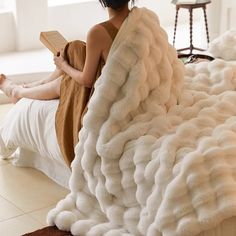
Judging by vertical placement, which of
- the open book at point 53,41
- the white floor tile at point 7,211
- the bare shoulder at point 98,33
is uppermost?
the bare shoulder at point 98,33

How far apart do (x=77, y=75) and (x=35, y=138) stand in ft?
1.91

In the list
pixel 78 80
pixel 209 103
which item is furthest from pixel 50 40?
pixel 209 103

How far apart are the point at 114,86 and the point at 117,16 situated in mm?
380

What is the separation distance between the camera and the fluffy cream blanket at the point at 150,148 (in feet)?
7.40

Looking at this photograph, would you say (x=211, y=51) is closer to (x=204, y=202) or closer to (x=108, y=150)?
(x=108, y=150)

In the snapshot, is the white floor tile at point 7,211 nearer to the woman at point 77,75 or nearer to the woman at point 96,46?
the woman at point 77,75

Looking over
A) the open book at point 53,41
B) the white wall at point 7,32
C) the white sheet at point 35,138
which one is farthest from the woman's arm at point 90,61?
the white wall at point 7,32

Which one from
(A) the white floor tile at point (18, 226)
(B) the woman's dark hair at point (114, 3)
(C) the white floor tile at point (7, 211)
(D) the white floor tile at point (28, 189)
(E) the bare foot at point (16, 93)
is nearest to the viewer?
(B) the woman's dark hair at point (114, 3)

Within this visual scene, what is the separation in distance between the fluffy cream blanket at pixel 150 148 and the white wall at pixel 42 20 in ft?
10.6

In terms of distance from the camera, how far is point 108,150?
8.52 feet

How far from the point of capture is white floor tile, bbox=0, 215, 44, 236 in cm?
293

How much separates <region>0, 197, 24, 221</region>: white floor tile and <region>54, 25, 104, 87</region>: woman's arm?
766mm

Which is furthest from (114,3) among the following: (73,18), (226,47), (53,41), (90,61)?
(73,18)

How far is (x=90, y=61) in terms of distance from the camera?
9.52 ft
